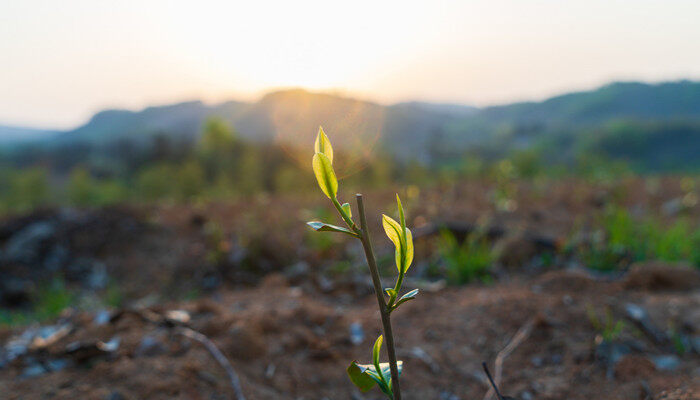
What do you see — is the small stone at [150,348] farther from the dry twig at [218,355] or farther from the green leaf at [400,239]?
the green leaf at [400,239]

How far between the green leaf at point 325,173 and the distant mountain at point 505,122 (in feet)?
126

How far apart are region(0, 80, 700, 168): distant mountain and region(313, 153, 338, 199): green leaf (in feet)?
126

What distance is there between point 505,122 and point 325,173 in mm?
100935

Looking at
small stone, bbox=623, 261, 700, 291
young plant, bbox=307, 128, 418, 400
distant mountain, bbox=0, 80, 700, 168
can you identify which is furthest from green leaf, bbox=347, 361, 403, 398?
distant mountain, bbox=0, 80, 700, 168

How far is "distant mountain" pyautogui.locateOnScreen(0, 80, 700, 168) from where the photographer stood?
194ft

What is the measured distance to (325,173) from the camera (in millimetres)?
664

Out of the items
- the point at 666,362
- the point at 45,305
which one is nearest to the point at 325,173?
the point at 666,362

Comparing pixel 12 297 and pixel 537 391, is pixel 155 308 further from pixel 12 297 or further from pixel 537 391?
pixel 12 297

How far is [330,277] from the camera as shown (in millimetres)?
3115

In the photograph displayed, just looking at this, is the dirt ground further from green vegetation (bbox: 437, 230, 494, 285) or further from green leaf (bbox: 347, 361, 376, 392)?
green leaf (bbox: 347, 361, 376, 392)

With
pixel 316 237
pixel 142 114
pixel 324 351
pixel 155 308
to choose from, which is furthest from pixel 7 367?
pixel 142 114

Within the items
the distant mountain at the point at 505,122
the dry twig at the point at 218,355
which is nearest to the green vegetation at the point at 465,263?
the dry twig at the point at 218,355

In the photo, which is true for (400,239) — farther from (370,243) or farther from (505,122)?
(505,122)

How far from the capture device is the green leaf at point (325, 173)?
0.65m
